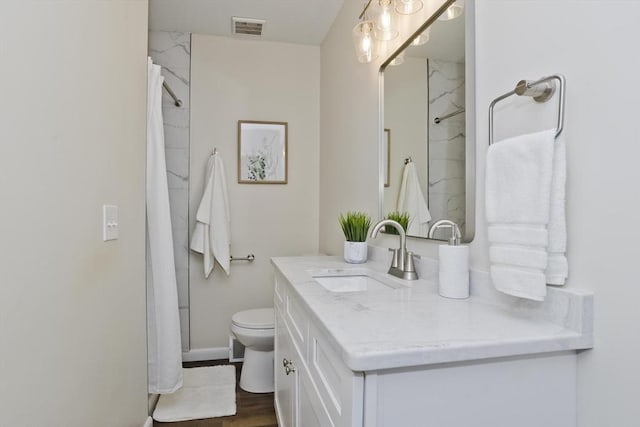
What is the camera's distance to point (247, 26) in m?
2.67

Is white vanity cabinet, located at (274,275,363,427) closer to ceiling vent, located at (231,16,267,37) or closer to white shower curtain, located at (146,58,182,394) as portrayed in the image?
white shower curtain, located at (146,58,182,394)

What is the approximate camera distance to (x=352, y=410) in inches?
27.0

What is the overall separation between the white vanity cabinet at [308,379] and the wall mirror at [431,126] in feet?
1.93

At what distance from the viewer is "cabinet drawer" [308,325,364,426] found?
27.0 inches

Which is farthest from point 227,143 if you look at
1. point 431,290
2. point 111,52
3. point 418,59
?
point 431,290

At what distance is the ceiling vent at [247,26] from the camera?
8.45ft

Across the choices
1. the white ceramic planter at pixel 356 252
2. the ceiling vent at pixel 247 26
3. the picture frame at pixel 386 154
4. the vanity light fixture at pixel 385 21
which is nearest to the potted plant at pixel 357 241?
the white ceramic planter at pixel 356 252

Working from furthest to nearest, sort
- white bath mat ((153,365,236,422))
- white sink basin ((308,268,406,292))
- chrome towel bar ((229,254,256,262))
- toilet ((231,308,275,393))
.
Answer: chrome towel bar ((229,254,256,262)) → toilet ((231,308,275,393)) → white bath mat ((153,365,236,422)) → white sink basin ((308,268,406,292))

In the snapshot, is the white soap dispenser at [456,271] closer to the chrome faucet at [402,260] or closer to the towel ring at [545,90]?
the chrome faucet at [402,260]

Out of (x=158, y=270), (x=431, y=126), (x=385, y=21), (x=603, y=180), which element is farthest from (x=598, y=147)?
(x=158, y=270)

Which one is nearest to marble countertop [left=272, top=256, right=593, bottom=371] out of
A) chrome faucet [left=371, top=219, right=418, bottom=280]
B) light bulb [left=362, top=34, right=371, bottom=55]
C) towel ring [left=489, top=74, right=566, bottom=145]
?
chrome faucet [left=371, top=219, right=418, bottom=280]

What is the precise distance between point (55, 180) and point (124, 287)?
2.15 ft

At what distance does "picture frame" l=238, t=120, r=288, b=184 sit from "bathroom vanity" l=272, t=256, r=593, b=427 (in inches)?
80.5

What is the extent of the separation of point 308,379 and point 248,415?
1.18 metres
